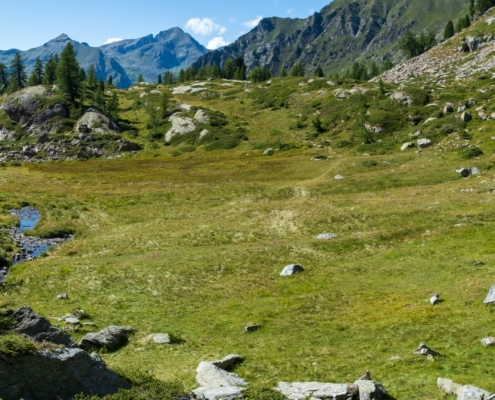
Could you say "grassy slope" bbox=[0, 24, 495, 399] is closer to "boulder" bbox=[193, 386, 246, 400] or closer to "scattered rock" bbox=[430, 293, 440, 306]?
"scattered rock" bbox=[430, 293, 440, 306]

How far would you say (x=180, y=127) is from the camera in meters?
136

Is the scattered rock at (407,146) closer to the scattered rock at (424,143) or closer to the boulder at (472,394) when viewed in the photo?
the scattered rock at (424,143)

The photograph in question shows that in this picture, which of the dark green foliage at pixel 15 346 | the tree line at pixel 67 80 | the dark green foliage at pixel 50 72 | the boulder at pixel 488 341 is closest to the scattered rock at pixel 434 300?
the boulder at pixel 488 341

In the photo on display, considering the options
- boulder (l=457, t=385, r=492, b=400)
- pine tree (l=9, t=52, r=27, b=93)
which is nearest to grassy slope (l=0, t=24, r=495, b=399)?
boulder (l=457, t=385, r=492, b=400)

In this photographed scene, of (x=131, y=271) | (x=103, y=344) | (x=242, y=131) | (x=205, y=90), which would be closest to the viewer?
(x=103, y=344)

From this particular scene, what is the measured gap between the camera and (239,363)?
2109 cm

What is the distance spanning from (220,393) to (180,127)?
125 m

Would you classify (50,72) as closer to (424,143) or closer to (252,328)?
(424,143)

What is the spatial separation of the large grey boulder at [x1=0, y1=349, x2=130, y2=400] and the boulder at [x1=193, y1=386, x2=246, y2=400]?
2882mm

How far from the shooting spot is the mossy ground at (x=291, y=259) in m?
21.5

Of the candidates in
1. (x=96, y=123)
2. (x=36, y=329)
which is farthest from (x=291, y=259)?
(x=96, y=123)

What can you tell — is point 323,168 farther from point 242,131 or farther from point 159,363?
point 159,363

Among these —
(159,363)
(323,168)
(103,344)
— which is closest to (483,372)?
(159,363)

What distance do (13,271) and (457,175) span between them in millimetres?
57616
